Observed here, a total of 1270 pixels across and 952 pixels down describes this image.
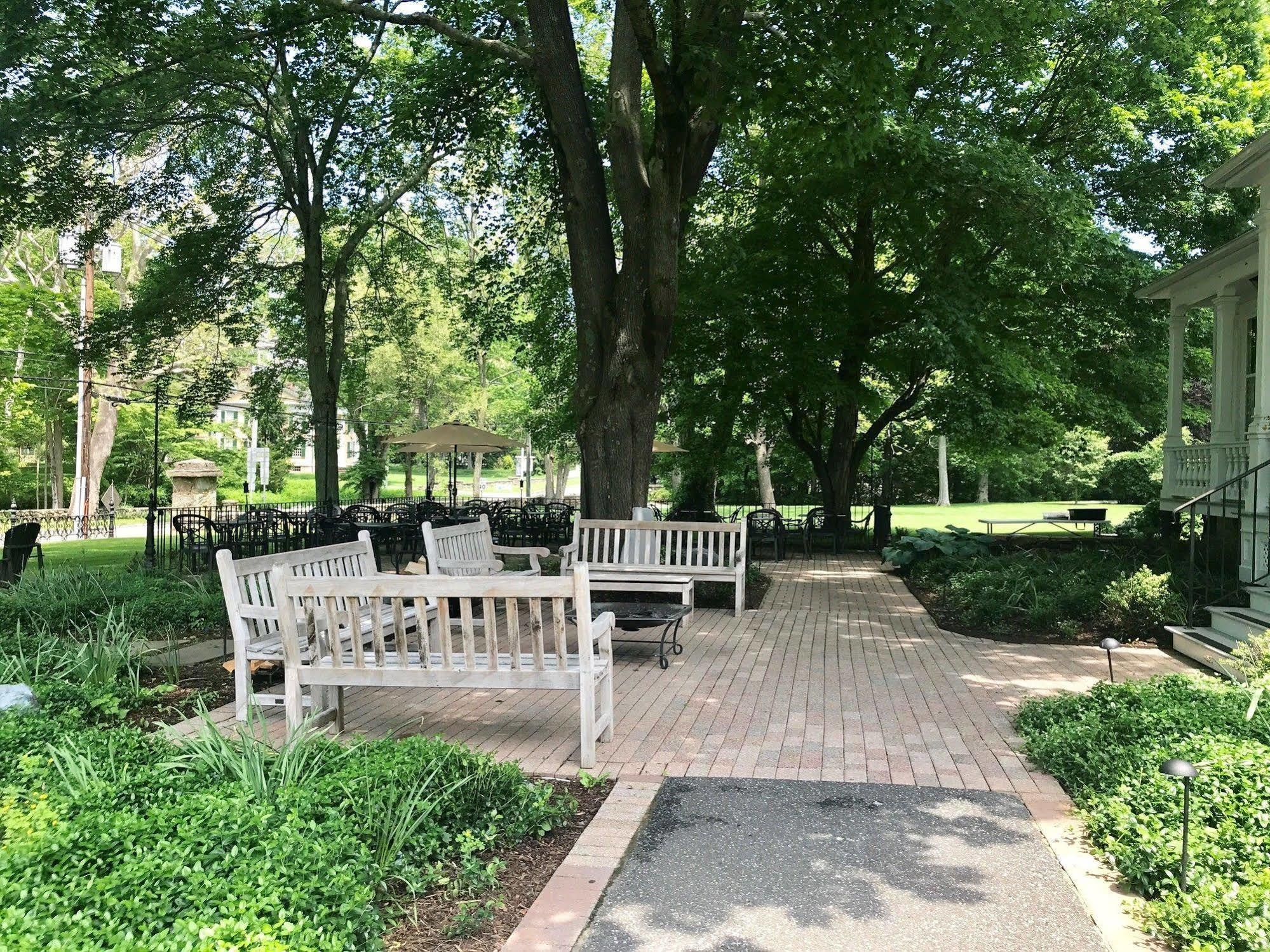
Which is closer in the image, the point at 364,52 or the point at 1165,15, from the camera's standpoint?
the point at 1165,15

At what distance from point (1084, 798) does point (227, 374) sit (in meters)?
19.2

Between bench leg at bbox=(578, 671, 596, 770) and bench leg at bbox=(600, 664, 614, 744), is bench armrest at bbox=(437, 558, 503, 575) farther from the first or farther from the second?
bench leg at bbox=(578, 671, 596, 770)

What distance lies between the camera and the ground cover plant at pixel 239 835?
2658 mm

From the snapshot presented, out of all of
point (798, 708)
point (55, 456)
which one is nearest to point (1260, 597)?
point (798, 708)

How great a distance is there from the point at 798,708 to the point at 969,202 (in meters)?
10.2

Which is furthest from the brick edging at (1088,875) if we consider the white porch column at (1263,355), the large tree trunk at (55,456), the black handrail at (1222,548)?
the large tree trunk at (55,456)

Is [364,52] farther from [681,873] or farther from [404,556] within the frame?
[681,873]

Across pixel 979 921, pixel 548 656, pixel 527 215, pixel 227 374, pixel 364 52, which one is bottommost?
pixel 979 921

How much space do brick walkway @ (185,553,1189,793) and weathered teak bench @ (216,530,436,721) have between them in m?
0.34

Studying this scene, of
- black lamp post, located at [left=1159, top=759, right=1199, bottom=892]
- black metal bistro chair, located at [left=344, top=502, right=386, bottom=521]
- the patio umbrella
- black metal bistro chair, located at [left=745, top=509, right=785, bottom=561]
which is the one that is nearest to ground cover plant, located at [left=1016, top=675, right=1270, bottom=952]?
black lamp post, located at [left=1159, top=759, right=1199, bottom=892]

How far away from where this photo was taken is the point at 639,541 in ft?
34.2

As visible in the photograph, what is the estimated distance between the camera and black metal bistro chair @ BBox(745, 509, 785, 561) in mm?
17984

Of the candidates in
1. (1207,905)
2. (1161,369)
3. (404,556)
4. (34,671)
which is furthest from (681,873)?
(1161,369)

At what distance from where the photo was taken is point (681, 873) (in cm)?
371
